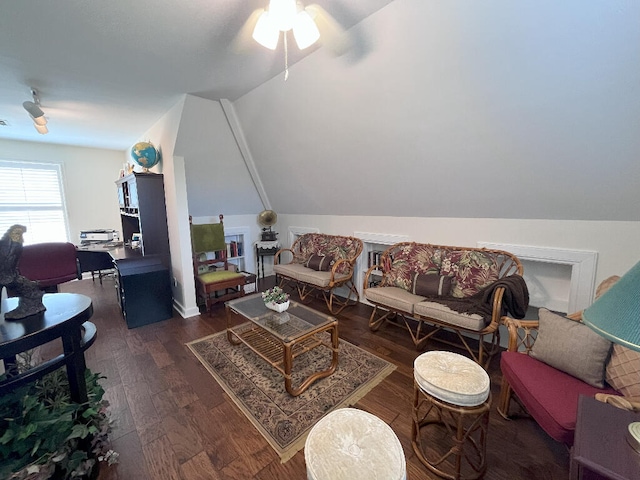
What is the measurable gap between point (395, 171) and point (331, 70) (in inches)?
43.7

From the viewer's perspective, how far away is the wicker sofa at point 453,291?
2.06m

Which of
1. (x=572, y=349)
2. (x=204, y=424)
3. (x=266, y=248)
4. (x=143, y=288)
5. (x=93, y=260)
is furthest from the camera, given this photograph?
(x=266, y=248)

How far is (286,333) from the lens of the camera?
192 cm

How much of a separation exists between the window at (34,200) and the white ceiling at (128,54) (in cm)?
163

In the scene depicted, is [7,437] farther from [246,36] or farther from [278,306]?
[246,36]

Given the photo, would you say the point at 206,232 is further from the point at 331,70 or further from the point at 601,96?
the point at 601,96

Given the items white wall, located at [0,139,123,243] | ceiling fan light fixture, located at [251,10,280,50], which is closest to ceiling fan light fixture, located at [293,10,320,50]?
ceiling fan light fixture, located at [251,10,280,50]

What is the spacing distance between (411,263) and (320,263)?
1.26 m

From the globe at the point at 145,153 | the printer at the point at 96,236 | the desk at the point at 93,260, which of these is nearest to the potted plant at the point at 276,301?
the globe at the point at 145,153

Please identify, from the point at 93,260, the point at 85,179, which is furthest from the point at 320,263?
the point at 85,179

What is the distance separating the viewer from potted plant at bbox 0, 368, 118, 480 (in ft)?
3.42

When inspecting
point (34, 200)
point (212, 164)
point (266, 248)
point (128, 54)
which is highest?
point (128, 54)

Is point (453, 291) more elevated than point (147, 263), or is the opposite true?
point (147, 263)

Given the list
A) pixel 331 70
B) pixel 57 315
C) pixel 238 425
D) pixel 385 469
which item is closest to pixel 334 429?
pixel 385 469
